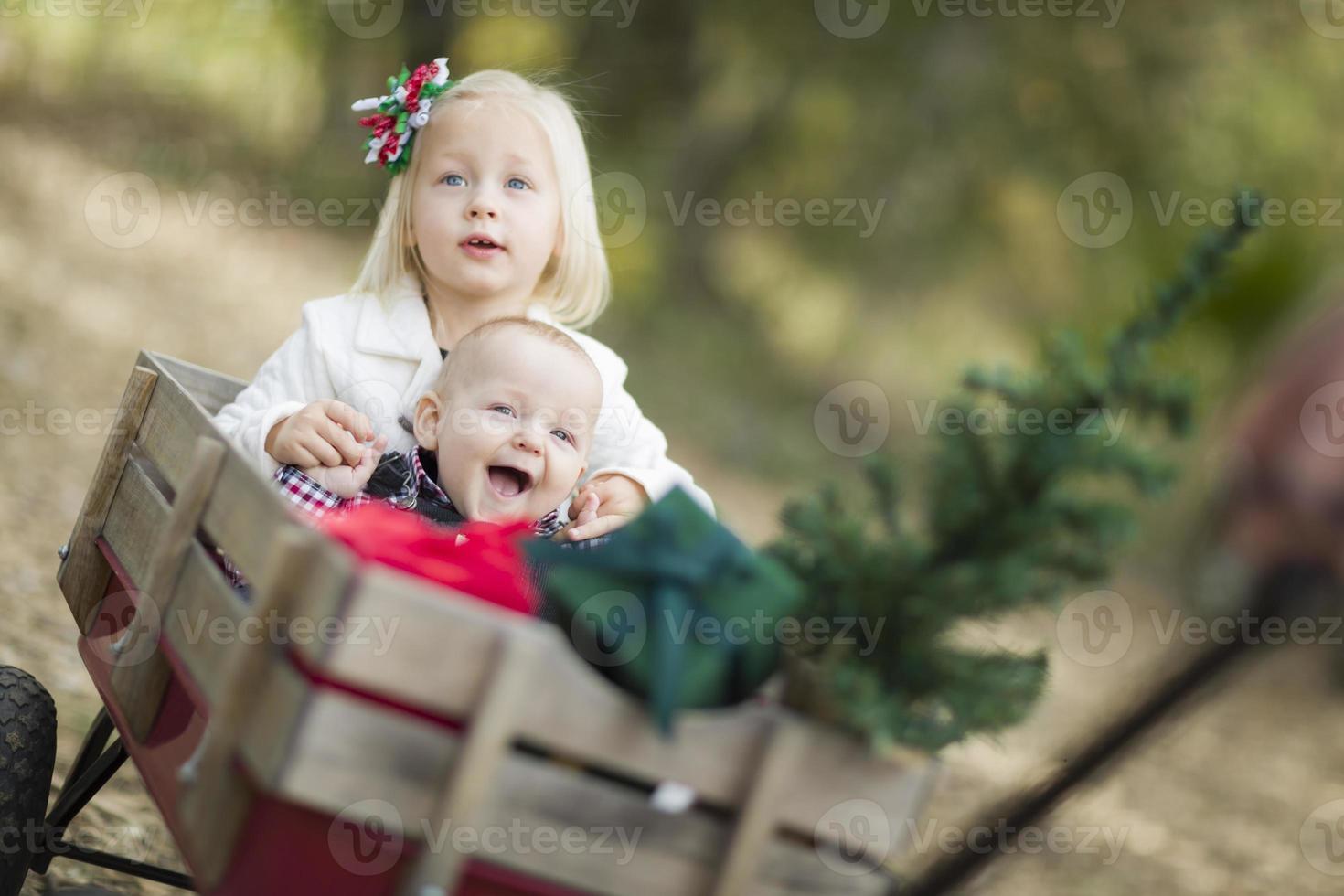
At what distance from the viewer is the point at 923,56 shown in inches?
384

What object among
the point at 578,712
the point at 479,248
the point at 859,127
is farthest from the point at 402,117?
the point at 859,127

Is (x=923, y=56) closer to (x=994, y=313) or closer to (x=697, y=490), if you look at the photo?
(x=994, y=313)

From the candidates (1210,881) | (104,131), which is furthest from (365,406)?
(104,131)

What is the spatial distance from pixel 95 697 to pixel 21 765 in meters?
1.63

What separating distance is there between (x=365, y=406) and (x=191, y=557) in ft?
2.63

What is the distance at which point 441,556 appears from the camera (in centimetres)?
160

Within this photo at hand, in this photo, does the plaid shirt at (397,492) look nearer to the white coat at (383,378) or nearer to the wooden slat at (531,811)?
the white coat at (383,378)

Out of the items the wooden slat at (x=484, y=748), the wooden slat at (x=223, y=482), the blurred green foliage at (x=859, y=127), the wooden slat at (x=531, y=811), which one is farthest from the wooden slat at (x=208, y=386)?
the blurred green foliage at (x=859, y=127)

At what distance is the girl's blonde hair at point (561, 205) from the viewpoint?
260 cm

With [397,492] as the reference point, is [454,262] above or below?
above

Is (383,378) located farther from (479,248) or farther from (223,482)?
(223,482)

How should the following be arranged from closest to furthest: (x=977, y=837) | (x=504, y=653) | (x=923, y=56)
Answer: (x=977, y=837), (x=504, y=653), (x=923, y=56)

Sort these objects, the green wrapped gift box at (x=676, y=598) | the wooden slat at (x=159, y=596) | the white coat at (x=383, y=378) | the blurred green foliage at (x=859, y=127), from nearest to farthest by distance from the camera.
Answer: the green wrapped gift box at (x=676, y=598)
the wooden slat at (x=159, y=596)
the white coat at (x=383, y=378)
the blurred green foliage at (x=859, y=127)

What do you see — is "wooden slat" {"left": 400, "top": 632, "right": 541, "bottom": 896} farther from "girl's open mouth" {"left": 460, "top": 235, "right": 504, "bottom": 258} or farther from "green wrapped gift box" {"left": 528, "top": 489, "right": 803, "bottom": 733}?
"girl's open mouth" {"left": 460, "top": 235, "right": 504, "bottom": 258}
